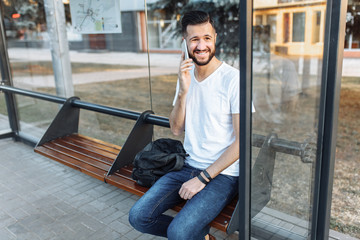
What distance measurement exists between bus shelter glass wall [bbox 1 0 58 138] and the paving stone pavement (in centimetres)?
143

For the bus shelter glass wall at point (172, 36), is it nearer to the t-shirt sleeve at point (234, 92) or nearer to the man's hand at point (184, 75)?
the man's hand at point (184, 75)

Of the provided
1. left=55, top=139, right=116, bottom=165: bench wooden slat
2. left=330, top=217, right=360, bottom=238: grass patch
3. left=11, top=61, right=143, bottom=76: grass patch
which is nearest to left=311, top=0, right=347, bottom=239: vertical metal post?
left=330, top=217, right=360, bottom=238: grass patch

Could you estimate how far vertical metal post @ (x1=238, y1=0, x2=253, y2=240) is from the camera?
5.12ft

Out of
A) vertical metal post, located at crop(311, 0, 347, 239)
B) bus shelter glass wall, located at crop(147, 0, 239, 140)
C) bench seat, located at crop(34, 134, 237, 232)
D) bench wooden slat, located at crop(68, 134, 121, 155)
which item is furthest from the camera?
bus shelter glass wall, located at crop(147, 0, 239, 140)

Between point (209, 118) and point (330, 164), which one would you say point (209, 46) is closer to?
point (209, 118)

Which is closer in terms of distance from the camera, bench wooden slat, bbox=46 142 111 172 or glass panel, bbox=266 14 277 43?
bench wooden slat, bbox=46 142 111 172

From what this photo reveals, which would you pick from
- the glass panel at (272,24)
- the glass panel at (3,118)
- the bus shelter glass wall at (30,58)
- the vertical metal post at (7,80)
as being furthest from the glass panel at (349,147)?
the glass panel at (3,118)

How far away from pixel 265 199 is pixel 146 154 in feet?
3.01

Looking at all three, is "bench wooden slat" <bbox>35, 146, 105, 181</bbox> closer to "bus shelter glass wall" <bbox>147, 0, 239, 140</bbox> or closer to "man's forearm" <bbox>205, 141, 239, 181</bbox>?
"man's forearm" <bbox>205, 141, 239, 181</bbox>

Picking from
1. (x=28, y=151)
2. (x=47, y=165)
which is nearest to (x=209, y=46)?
(x=47, y=165)

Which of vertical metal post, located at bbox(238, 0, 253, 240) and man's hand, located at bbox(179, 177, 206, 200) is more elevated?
vertical metal post, located at bbox(238, 0, 253, 240)

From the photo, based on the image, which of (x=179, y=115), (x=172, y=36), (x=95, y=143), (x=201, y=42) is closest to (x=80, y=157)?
(x=95, y=143)

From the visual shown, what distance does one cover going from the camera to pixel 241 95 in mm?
1671

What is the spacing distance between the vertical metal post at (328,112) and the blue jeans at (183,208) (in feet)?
1.86
